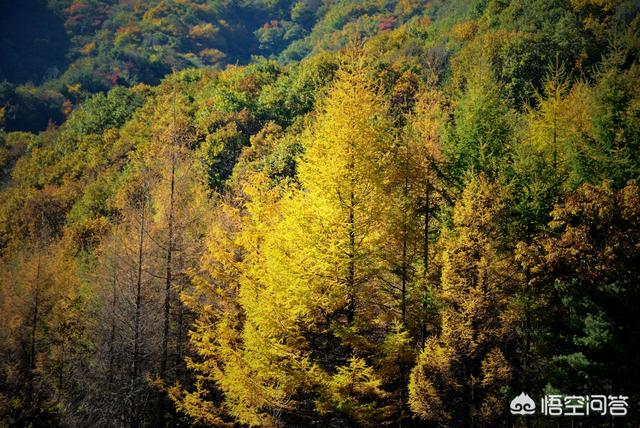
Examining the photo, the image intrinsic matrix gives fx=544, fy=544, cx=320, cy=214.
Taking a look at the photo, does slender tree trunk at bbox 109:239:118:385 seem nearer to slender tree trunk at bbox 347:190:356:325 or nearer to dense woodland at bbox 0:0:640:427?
dense woodland at bbox 0:0:640:427

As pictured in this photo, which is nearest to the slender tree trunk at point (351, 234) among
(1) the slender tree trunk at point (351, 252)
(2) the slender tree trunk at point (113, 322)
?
(1) the slender tree trunk at point (351, 252)

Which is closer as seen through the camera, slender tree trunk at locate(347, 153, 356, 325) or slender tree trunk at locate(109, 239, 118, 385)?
slender tree trunk at locate(347, 153, 356, 325)

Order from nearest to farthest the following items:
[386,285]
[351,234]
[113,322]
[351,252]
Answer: [351,252] → [351,234] → [386,285] → [113,322]

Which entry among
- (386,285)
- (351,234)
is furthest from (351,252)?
(386,285)

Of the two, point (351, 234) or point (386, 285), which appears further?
point (386, 285)

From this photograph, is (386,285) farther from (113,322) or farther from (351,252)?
(113,322)

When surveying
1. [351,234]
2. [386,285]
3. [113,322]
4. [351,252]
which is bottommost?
[113,322]

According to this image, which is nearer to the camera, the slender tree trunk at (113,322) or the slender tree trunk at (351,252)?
the slender tree trunk at (351,252)

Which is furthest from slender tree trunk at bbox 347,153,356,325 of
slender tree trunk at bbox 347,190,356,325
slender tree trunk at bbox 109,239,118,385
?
slender tree trunk at bbox 109,239,118,385

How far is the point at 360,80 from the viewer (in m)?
14.2

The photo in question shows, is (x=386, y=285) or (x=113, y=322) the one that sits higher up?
(x=386, y=285)

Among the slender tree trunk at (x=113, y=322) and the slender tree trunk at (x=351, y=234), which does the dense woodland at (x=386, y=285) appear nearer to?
the slender tree trunk at (x=351, y=234)

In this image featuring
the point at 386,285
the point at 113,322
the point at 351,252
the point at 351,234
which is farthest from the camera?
the point at 113,322

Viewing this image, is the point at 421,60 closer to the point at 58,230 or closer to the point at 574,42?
the point at 574,42
